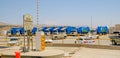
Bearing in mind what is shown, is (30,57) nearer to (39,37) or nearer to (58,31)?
(39,37)

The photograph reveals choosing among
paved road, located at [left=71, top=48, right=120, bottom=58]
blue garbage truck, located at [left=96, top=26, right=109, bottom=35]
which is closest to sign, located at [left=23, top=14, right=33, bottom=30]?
paved road, located at [left=71, top=48, right=120, bottom=58]

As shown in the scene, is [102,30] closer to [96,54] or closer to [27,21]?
[96,54]

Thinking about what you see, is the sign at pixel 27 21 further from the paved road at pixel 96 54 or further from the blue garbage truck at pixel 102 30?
the blue garbage truck at pixel 102 30

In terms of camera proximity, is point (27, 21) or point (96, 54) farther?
point (96, 54)

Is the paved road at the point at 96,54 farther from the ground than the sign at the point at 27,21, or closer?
closer

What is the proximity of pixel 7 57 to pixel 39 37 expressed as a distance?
10.1 feet

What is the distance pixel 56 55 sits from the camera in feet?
48.4

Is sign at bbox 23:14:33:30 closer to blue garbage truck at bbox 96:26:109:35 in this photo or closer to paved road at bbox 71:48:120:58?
paved road at bbox 71:48:120:58

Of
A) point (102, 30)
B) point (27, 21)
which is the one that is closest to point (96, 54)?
point (27, 21)

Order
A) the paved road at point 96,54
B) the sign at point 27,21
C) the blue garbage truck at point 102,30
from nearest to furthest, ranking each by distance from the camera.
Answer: the sign at point 27,21
the paved road at point 96,54
the blue garbage truck at point 102,30

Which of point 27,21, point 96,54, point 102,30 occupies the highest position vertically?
point 27,21

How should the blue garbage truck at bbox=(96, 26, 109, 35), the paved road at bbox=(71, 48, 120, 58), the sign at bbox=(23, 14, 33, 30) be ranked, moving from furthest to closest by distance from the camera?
the blue garbage truck at bbox=(96, 26, 109, 35)
the paved road at bbox=(71, 48, 120, 58)
the sign at bbox=(23, 14, 33, 30)

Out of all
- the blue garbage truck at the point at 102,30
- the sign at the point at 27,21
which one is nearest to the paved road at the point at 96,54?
the sign at the point at 27,21

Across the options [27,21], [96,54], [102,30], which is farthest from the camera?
[102,30]
